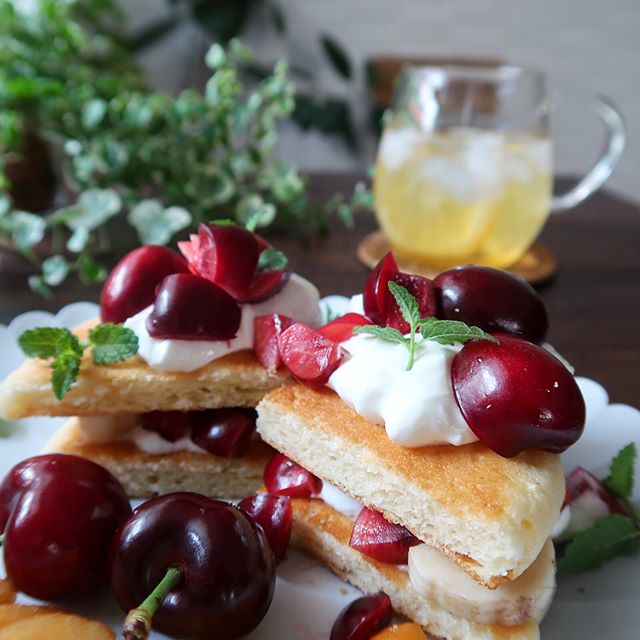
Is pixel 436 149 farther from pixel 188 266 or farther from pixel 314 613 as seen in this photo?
pixel 314 613

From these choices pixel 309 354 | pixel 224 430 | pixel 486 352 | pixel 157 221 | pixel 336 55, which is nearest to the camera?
pixel 486 352

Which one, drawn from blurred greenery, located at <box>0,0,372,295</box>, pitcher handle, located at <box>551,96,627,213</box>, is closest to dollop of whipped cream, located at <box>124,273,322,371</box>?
blurred greenery, located at <box>0,0,372,295</box>

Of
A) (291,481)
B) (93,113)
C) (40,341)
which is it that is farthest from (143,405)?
(93,113)

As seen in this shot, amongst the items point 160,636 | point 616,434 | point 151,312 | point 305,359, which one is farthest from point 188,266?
point 616,434

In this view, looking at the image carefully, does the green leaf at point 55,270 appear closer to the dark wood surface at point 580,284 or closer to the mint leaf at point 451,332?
the dark wood surface at point 580,284

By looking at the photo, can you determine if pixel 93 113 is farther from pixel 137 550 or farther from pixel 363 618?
pixel 363 618
